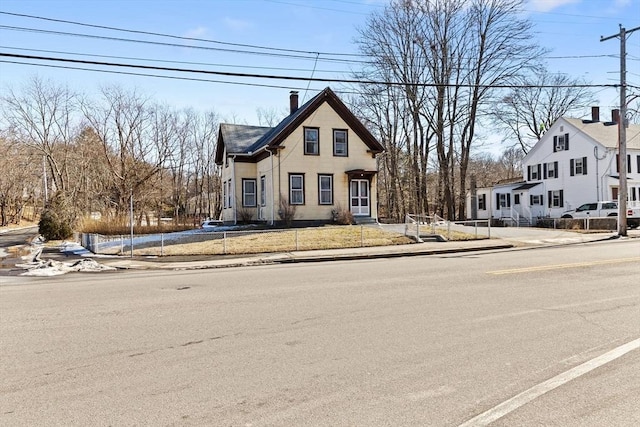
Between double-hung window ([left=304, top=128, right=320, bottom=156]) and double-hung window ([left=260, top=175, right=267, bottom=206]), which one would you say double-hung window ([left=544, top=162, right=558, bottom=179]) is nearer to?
double-hung window ([left=304, top=128, right=320, bottom=156])

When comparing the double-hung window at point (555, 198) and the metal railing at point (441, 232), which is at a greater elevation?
the double-hung window at point (555, 198)

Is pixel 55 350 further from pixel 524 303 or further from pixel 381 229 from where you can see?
pixel 381 229

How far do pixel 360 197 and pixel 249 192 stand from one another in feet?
24.7

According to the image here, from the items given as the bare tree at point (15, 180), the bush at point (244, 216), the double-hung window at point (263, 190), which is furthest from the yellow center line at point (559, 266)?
the bare tree at point (15, 180)

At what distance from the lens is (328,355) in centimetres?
540

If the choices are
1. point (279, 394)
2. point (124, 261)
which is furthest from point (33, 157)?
point (279, 394)

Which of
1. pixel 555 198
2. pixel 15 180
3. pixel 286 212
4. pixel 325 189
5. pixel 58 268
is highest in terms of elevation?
pixel 15 180

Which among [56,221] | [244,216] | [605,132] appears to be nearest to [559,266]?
[244,216]

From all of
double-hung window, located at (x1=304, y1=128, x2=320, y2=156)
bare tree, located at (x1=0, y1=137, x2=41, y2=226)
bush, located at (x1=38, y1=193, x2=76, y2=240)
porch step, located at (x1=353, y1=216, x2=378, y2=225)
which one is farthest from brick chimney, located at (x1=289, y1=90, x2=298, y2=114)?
bare tree, located at (x1=0, y1=137, x2=41, y2=226)

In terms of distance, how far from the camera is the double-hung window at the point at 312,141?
29047 mm

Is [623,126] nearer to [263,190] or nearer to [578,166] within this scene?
[578,166]

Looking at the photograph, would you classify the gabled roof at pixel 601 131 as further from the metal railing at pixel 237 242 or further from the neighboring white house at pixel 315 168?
the metal railing at pixel 237 242

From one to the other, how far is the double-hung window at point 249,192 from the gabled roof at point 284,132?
1.96 m

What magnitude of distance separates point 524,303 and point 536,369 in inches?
133
